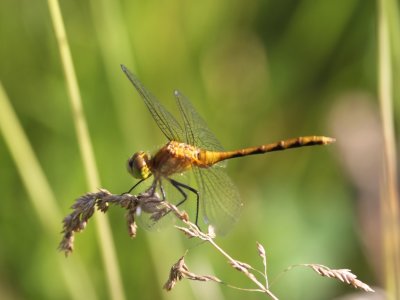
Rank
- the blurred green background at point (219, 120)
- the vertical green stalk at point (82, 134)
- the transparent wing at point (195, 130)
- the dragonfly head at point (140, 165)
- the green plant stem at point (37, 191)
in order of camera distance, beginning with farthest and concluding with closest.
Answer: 1. the blurred green background at point (219, 120)
2. the green plant stem at point (37, 191)
3. the transparent wing at point (195, 130)
4. the dragonfly head at point (140, 165)
5. the vertical green stalk at point (82, 134)

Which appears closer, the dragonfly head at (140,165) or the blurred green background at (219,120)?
the dragonfly head at (140,165)

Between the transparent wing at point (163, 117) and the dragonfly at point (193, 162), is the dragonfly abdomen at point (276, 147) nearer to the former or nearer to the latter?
the dragonfly at point (193, 162)

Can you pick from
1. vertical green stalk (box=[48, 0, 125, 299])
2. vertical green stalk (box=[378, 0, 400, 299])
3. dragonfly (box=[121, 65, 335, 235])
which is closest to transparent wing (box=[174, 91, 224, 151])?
dragonfly (box=[121, 65, 335, 235])

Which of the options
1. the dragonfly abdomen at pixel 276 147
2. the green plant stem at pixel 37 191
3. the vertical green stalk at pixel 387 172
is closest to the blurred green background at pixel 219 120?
the green plant stem at pixel 37 191

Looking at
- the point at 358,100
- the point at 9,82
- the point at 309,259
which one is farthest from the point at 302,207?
the point at 9,82

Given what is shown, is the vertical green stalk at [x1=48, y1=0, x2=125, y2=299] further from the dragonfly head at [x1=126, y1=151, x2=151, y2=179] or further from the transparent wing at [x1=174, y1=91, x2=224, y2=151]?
the transparent wing at [x1=174, y1=91, x2=224, y2=151]
